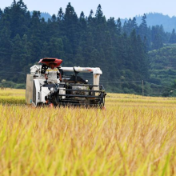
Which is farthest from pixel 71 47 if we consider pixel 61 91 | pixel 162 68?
pixel 61 91

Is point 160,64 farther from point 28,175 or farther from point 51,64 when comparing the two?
point 28,175

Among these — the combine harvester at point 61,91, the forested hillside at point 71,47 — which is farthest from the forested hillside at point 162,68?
the combine harvester at point 61,91

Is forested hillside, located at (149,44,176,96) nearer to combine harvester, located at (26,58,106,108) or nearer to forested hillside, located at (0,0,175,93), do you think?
forested hillside, located at (0,0,175,93)

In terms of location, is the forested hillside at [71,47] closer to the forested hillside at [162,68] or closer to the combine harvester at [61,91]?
the forested hillside at [162,68]

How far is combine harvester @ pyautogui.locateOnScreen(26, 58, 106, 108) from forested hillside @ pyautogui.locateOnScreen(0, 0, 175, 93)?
3273 inches

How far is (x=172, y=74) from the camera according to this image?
154 m

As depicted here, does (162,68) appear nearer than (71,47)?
No

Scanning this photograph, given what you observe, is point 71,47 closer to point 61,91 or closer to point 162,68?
point 162,68

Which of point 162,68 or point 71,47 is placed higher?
point 71,47

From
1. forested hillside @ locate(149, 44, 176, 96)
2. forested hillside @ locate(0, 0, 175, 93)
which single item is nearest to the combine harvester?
forested hillside @ locate(0, 0, 175, 93)

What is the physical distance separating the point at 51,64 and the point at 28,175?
12121mm

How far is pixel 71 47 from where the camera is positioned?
13288 centimetres

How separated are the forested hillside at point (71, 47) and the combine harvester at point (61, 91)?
83.1 m

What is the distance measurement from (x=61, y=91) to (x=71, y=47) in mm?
120377
